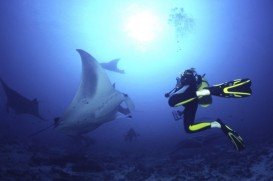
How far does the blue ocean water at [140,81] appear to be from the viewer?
29.3ft

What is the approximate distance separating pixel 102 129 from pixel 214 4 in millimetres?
34590

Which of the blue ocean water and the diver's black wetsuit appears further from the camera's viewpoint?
the blue ocean water

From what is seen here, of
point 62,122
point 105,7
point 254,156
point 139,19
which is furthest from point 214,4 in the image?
point 62,122

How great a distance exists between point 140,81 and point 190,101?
81.0 m

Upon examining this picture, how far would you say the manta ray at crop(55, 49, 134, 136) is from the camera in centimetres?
734

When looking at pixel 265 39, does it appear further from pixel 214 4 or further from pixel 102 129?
pixel 102 129

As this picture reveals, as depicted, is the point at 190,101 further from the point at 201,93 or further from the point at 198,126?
the point at 198,126

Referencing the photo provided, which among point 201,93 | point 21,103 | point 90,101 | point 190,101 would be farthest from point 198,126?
point 21,103

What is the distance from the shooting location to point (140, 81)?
86125mm

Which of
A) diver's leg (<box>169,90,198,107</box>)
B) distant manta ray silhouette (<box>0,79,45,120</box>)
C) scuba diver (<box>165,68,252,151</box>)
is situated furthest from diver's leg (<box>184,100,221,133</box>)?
distant manta ray silhouette (<box>0,79,45,120</box>)

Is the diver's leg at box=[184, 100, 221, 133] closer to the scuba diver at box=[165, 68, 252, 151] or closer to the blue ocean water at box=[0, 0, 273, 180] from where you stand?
the scuba diver at box=[165, 68, 252, 151]

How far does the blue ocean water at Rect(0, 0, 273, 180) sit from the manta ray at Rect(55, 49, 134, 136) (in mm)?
1529

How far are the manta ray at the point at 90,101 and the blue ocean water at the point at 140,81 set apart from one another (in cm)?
153

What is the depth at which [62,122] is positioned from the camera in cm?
740
